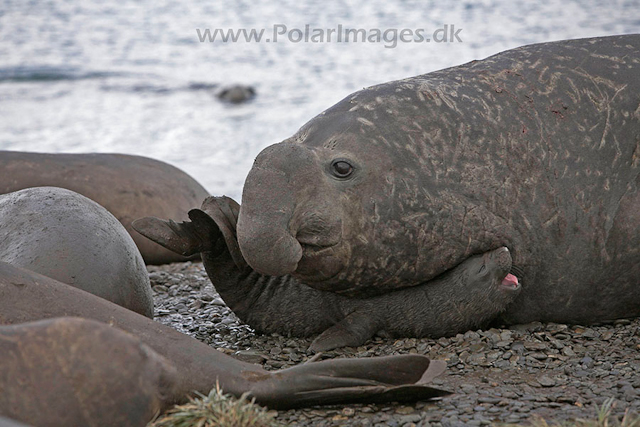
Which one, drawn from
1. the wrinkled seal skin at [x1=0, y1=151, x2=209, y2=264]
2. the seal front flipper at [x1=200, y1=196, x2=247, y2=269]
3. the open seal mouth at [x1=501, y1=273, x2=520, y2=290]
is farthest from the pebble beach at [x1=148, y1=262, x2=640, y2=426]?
the wrinkled seal skin at [x1=0, y1=151, x2=209, y2=264]

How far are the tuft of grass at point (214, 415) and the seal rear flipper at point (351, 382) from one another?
0.83 feet

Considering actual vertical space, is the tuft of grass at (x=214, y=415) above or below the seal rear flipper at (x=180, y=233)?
below

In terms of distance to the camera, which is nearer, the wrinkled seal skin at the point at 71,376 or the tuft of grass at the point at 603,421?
the wrinkled seal skin at the point at 71,376

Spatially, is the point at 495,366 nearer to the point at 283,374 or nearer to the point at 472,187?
the point at 472,187

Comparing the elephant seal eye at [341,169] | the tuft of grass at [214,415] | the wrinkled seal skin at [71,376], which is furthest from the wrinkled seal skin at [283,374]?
the elephant seal eye at [341,169]

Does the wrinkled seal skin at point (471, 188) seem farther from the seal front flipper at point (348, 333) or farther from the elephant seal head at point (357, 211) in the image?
the seal front flipper at point (348, 333)

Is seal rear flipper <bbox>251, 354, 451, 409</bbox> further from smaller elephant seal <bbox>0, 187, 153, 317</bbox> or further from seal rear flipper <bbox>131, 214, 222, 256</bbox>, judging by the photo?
smaller elephant seal <bbox>0, 187, 153, 317</bbox>

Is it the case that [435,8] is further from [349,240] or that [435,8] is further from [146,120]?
[349,240]

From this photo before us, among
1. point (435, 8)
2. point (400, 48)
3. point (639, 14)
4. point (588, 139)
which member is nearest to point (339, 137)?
point (588, 139)

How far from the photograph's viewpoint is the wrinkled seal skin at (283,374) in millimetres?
3596

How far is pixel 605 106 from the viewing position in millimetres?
4926

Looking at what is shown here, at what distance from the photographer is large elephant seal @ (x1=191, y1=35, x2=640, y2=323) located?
4344mm

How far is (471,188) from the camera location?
15.2ft

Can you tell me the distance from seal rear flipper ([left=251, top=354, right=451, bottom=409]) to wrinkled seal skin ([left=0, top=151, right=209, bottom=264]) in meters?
3.80
